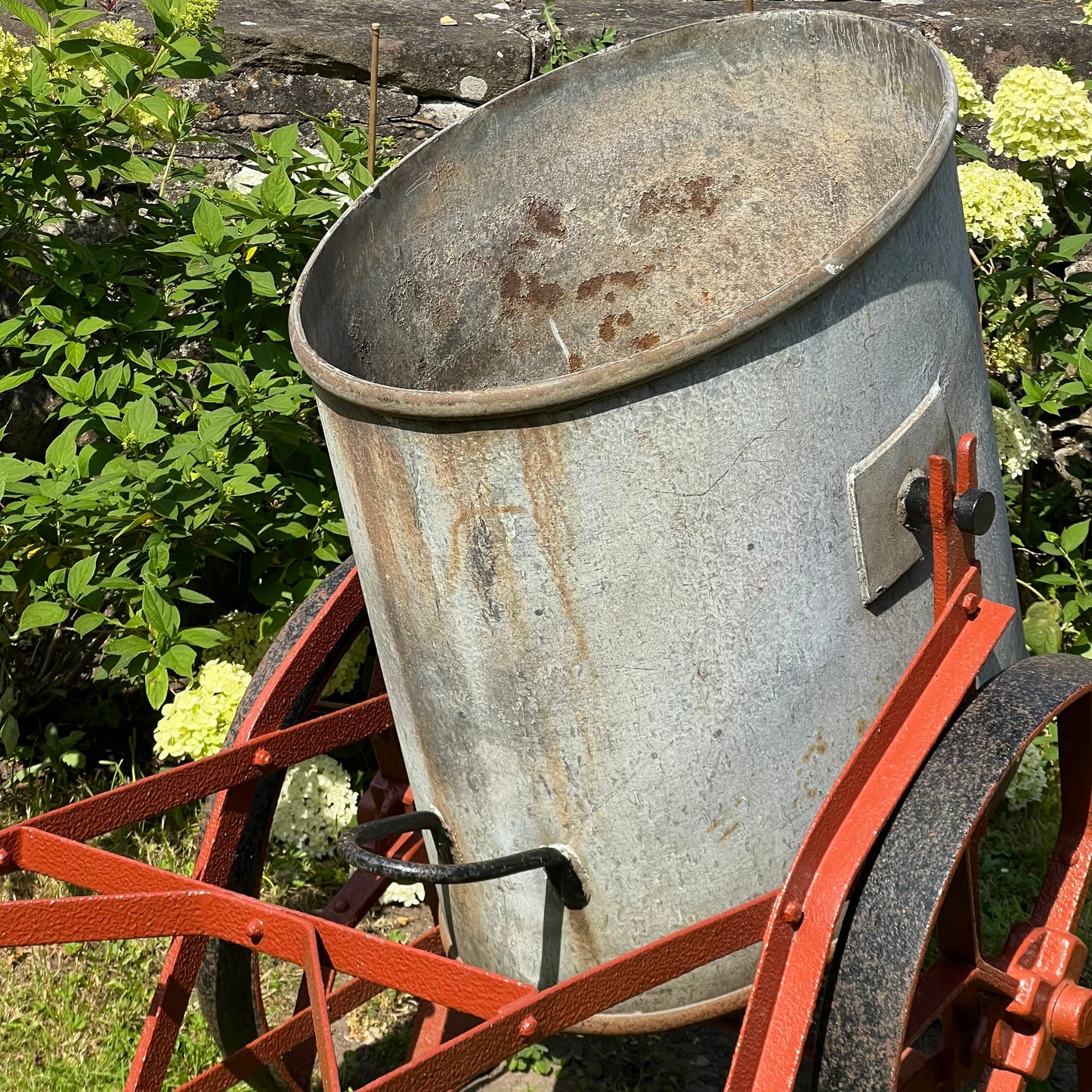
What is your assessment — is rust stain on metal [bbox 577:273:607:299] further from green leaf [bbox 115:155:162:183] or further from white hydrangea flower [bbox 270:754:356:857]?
white hydrangea flower [bbox 270:754:356:857]

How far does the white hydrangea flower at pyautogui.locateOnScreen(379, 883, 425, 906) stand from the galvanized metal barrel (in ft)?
2.91

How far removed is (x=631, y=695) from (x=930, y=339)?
1.78 feet

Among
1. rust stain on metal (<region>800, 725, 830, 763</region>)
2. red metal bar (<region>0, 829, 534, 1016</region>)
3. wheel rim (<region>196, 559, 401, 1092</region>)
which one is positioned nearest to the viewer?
red metal bar (<region>0, 829, 534, 1016</region>)

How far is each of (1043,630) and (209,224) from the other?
189 centimetres

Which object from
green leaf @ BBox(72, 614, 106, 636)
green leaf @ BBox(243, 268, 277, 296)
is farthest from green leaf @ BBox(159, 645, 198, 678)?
green leaf @ BBox(243, 268, 277, 296)

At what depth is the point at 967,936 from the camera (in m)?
1.64

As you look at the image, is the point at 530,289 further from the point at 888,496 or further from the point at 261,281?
the point at 888,496

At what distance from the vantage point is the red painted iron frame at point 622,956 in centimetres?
139

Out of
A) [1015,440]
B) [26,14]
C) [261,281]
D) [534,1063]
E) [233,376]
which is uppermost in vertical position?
[26,14]

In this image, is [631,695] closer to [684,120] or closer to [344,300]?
[344,300]

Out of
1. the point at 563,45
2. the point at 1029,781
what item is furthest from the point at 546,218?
the point at 563,45

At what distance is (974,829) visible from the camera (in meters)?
1.47

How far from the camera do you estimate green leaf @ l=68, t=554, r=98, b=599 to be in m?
2.40

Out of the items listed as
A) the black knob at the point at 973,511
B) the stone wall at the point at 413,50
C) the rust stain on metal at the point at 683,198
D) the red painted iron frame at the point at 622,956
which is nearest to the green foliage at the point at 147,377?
the stone wall at the point at 413,50
